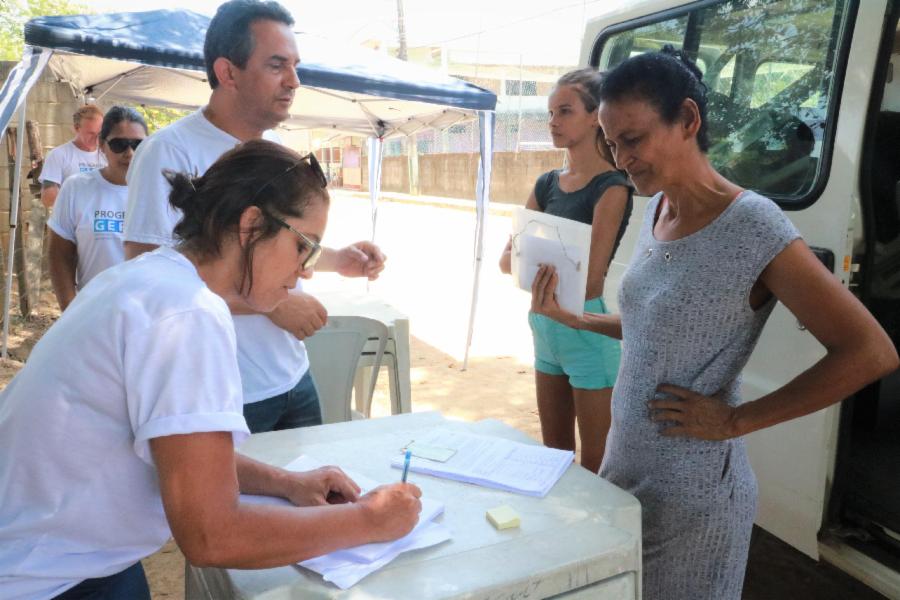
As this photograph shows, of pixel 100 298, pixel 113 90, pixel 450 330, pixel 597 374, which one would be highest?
pixel 113 90

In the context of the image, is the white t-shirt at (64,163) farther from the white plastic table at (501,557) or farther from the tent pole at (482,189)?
the white plastic table at (501,557)

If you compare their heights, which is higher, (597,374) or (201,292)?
(201,292)

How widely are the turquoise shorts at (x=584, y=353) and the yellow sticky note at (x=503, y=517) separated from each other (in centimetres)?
113

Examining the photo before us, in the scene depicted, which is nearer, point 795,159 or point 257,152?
point 257,152

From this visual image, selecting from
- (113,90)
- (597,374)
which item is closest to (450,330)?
(113,90)

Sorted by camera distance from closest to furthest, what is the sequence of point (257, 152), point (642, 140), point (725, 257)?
point (257, 152) → point (725, 257) → point (642, 140)

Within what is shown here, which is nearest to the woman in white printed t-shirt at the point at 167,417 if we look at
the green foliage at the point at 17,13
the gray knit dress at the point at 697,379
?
the gray knit dress at the point at 697,379

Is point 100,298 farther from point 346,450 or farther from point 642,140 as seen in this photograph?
point 642,140

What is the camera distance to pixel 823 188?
2170mm

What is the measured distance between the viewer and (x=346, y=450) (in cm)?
151

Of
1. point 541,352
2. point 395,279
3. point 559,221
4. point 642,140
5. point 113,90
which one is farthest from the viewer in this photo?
point 395,279

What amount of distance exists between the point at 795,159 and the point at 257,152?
1992 millimetres

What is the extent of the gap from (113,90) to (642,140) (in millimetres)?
7026

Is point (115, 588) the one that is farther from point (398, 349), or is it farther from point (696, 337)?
point (398, 349)
